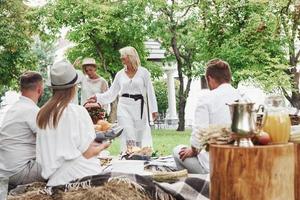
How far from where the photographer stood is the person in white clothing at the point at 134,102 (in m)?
5.91

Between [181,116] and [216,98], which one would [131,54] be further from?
[181,116]

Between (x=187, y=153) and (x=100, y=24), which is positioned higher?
(x=100, y=24)

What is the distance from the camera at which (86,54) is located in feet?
52.5

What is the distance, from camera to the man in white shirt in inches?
137

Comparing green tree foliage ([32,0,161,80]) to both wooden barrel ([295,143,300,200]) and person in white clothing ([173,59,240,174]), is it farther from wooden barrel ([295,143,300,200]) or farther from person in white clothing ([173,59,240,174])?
wooden barrel ([295,143,300,200])

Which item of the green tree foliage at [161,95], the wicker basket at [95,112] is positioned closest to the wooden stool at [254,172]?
the wicker basket at [95,112]

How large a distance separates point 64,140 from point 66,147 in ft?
0.13

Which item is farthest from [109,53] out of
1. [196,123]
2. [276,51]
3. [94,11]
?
[196,123]

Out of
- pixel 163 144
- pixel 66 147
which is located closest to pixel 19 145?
pixel 66 147

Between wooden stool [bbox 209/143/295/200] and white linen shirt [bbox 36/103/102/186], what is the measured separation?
94 centimetres

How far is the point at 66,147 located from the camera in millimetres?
3041

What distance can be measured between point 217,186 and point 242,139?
22cm

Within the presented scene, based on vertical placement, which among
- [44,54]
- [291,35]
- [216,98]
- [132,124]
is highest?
[44,54]

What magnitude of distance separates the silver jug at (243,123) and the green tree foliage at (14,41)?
11644 mm
